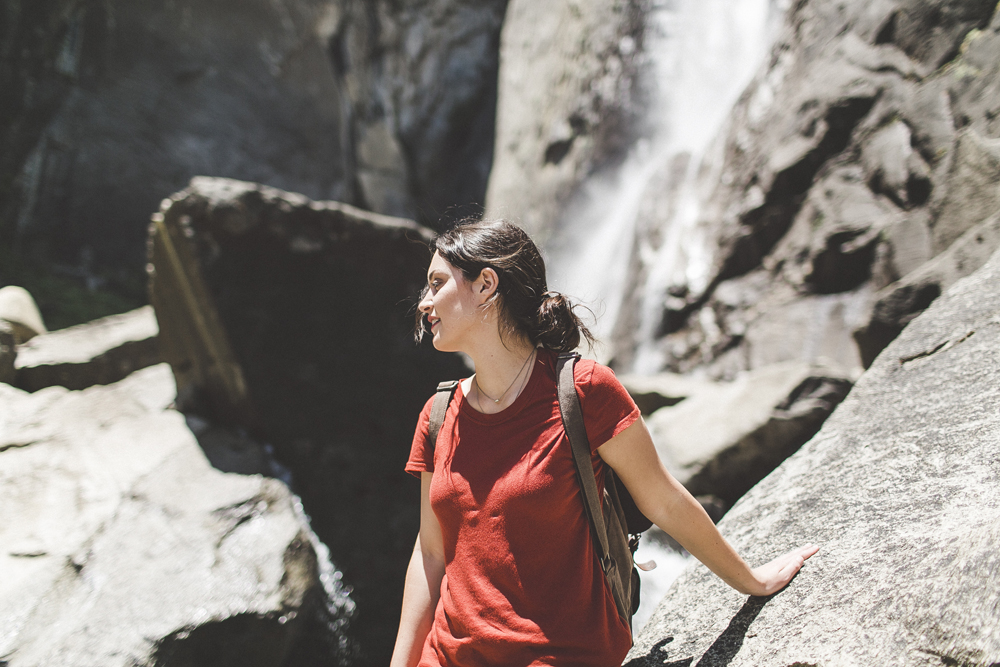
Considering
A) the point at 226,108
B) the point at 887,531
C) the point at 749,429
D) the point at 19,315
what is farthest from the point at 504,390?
the point at 226,108

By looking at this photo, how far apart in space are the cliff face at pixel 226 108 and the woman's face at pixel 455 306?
36.3ft

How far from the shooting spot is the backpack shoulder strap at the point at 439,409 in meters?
Result: 1.45

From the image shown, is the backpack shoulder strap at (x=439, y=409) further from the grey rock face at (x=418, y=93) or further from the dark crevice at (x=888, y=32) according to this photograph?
the grey rock face at (x=418, y=93)

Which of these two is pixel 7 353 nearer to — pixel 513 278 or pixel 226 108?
pixel 513 278

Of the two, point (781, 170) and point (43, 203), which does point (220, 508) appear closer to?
point (781, 170)

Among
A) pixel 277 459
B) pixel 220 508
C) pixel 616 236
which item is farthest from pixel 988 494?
pixel 616 236

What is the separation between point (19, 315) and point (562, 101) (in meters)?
8.98

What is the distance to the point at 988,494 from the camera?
1092 millimetres

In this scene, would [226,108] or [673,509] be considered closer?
[673,509]

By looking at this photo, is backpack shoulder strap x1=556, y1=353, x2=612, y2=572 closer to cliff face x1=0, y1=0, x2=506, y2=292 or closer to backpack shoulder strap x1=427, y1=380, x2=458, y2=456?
backpack shoulder strap x1=427, y1=380, x2=458, y2=456

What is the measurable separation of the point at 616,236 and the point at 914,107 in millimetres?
4673

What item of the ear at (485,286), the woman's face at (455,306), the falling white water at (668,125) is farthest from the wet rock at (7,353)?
the falling white water at (668,125)

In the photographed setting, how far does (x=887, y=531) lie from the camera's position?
3.86 feet

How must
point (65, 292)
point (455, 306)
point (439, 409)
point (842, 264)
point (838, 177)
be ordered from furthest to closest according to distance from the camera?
1. point (65, 292)
2. point (838, 177)
3. point (842, 264)
4. point (439, 409)
5. point (455, 306)
